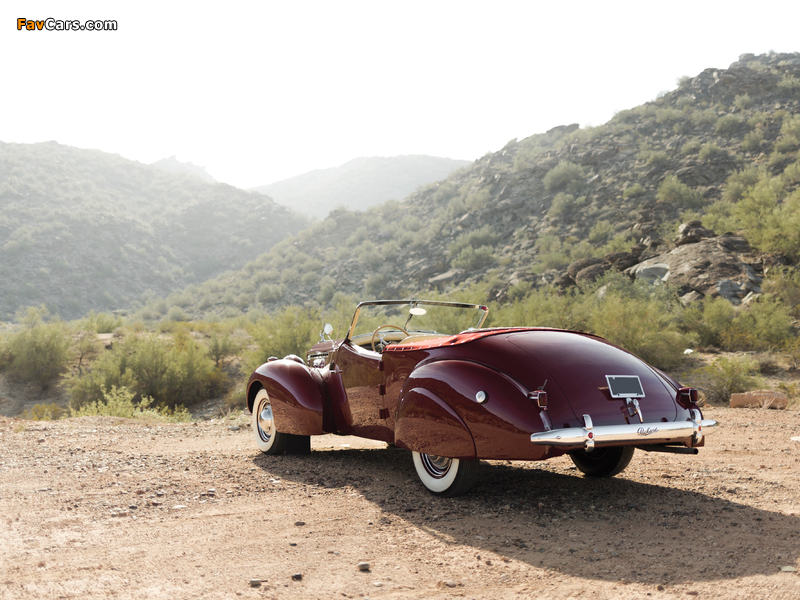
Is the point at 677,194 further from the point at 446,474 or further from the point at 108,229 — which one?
the point at 108,229

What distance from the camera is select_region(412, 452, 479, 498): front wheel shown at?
4.40 metres

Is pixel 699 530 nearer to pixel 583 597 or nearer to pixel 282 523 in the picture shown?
pixel 583 597

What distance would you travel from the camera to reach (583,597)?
2844 mm

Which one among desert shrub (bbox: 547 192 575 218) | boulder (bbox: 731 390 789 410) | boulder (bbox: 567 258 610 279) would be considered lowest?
boulder (bbox: 731 390 789 410)

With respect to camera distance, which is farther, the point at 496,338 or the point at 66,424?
the point at 66,424

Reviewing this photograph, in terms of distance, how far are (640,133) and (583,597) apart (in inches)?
1995

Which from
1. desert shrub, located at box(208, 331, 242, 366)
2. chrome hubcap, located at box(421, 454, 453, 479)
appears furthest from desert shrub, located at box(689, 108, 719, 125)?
chrome hubcap, located at box(421, 454, 453, 479)

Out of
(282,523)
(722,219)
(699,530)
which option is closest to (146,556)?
(282,523)

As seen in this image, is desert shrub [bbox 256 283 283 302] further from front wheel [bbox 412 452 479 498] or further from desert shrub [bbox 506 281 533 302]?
front wheel [bbox 412 452 479 498]

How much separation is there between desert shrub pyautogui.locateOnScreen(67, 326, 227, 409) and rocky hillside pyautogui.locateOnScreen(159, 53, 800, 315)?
50.1ft

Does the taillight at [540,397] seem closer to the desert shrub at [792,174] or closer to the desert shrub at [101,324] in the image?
the desert shrub at [101,324]

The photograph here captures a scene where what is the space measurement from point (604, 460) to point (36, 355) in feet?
60.0

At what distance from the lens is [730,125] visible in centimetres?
4144

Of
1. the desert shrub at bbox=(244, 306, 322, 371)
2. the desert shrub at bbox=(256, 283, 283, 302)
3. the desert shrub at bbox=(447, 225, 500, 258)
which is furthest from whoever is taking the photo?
the desert shrub at bbox=(256, 283, 283, 302)
